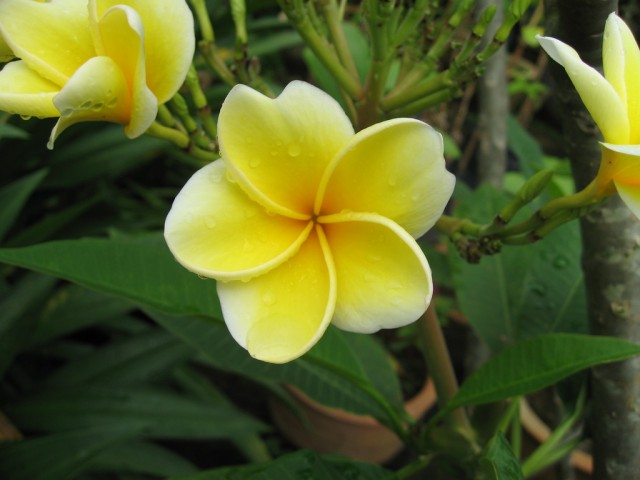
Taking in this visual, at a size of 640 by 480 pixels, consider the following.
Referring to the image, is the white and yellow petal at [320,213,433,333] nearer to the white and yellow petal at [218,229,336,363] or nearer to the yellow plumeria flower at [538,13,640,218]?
the white and yellow petal at [218,229,336,363]

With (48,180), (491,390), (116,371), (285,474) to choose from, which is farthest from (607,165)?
(48,180)

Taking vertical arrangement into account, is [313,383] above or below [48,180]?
above

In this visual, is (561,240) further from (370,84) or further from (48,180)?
(48,180)

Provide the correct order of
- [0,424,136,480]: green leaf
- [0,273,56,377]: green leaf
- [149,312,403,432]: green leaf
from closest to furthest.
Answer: [149,312,403,432]: green leaf, [0,424,136,480]: green leaf, [0,273,56,377]: green leaf

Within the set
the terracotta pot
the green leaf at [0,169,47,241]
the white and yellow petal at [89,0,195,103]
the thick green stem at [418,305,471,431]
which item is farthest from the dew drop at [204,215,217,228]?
the terracotta pot

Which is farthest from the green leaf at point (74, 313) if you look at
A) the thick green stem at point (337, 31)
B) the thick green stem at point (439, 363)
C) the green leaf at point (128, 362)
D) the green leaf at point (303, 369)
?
the thick green stem at point (337, 31)

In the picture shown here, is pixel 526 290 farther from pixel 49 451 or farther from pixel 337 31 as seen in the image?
pixel 49 451

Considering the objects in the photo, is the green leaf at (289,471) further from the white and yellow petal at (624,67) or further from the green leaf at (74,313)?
the green leaf at (74,313)
